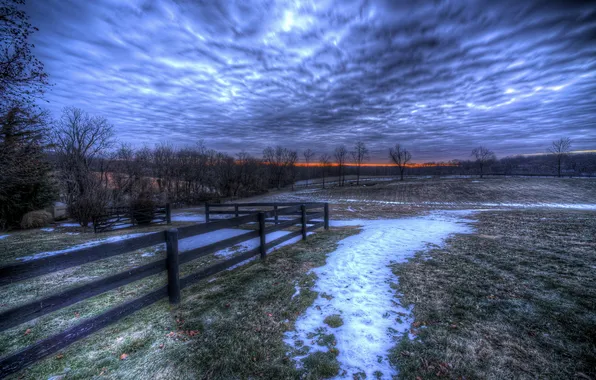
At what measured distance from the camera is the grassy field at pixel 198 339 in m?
2.65

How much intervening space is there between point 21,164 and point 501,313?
59.3ft

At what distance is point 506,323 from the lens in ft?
11.0

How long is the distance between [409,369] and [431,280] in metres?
2.86

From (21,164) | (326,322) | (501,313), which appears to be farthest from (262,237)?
(21,164)

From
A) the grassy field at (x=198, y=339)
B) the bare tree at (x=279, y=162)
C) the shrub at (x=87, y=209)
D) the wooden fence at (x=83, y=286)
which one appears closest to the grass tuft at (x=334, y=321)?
the grassy field at (x=198, y=339)

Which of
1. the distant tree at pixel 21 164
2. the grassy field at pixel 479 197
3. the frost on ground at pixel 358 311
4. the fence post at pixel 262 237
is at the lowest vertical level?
the grassy field at pixel 479 197

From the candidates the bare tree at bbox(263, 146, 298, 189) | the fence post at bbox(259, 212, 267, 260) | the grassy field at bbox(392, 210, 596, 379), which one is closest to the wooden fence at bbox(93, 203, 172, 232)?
the fence post at bbox(259, 212, 267, 260)

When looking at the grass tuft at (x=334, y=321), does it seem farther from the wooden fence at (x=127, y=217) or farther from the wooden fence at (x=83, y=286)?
the wooden fence at (x=127, y=217)

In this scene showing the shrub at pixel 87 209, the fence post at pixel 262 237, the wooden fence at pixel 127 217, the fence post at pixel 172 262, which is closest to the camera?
→ the fence post at pixel 172 262

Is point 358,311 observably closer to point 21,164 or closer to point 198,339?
point 198,339

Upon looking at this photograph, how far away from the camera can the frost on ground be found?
284 cm

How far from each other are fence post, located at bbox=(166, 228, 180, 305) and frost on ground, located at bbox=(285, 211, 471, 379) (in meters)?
2.21

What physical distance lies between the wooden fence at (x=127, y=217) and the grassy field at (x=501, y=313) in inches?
649

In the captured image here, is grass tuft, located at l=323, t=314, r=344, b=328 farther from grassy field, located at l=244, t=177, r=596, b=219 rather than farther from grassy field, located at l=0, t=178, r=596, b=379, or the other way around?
grassy field, located at l=244, t=177, r=596, b=219
